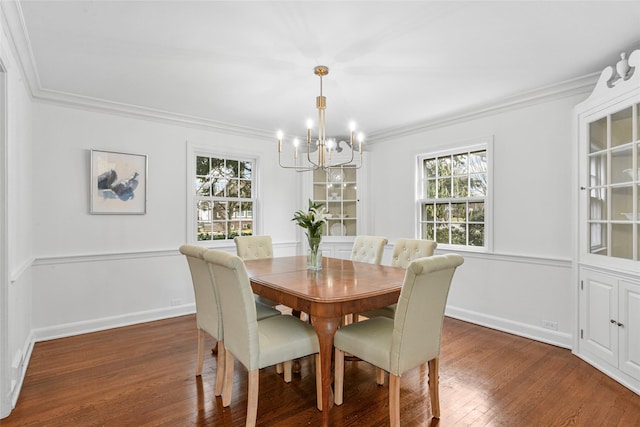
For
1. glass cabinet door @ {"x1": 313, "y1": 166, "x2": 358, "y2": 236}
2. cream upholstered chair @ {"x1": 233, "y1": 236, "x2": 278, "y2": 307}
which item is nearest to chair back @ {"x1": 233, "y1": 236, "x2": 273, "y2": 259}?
cream upholstered chair @ {"x1": 233, "y1": 236, "x2": 278, "y2": 307}

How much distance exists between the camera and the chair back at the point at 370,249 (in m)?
3.41

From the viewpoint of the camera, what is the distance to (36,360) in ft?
9.43

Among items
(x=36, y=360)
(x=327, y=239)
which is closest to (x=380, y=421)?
(x=36, y=360)

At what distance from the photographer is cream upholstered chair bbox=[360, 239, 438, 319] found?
282cm

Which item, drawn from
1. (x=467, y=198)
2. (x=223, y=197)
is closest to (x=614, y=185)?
(x=467, y=198)

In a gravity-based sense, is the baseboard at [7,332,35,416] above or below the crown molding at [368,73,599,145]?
below

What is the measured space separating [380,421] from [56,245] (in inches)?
137

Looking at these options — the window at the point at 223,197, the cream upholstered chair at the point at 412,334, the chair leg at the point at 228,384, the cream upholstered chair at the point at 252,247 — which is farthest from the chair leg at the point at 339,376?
the window at the point at 223,197

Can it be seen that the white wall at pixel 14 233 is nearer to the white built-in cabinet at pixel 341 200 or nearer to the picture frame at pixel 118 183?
the picture frame at pixel 118 183

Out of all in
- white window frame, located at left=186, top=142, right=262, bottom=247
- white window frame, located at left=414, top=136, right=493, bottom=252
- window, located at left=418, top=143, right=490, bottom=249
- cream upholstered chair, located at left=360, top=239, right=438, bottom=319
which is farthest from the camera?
white window frame, located at left=186, top=142, right=262, bottom=247

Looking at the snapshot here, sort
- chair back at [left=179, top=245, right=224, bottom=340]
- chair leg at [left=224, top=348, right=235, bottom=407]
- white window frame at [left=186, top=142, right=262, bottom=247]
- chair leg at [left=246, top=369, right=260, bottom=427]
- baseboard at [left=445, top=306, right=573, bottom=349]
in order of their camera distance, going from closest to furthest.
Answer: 1. chair leg at [left=246, top=369, right=260, bottom=427]
2. chair leg at [left=224, top=348, right=235, bottom=407]
3. chair back at [left=179, top=245, right=224, bottom=340]
4. baseboard at [left=445, top=306, right=573, bottom=349]
5. white window frame at [left=186, top=142, right=262, bottom=247]

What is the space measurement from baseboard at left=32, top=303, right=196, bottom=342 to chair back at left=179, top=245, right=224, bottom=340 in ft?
5.73

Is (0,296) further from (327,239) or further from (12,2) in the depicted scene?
(327,239)

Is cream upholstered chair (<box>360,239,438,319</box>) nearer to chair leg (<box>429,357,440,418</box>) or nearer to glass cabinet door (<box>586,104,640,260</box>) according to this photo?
chair leg (<box>429,357,440,418</box>)
